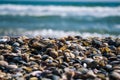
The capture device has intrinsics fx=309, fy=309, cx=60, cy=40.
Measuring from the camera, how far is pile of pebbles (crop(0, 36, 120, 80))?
3682 millimetres

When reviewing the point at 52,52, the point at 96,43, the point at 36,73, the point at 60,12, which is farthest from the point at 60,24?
the point at 36,73

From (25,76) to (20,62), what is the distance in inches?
20.3

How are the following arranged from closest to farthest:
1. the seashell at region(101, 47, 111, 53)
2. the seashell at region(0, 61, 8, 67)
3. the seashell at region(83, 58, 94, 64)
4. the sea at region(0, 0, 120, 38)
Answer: the seashell at region(0, 61, 8, 67) < the seashell at region(83, 58, 94, 64) < the seashell at region(101, 47, 111, 53) < the sea at region(0, 0, 120, 38)

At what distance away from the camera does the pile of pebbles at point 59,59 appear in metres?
3.68

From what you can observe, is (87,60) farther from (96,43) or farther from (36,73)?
(96,43)

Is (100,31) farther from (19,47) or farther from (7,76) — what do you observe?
(7,76)

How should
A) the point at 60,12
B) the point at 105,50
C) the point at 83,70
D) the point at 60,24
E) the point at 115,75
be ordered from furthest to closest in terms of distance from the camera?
the point at 60,12, the point at 60,24, the point at 105,50, the point at 83,70, the point at 115,75

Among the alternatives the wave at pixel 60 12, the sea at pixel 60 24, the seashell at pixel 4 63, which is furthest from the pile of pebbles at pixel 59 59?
the wave at pixel 60 12

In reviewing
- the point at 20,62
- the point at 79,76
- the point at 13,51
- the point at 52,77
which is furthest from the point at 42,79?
the point at 13,51

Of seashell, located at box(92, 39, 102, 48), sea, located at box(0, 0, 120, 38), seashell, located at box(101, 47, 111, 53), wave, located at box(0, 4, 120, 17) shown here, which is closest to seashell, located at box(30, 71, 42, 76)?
seashell, located at box(101, 47, 111, 53)

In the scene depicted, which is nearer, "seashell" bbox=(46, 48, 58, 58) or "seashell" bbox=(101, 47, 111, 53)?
"seashell" bbox=(46, 48, 58, 58)

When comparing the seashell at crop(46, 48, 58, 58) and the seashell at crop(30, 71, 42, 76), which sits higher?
the seashell at crop(46, 48, 58, 58)

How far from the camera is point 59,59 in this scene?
4219 millimetres

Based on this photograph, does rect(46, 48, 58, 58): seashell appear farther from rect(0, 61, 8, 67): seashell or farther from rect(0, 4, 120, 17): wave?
rect(0, 4, 120, 17): wave
